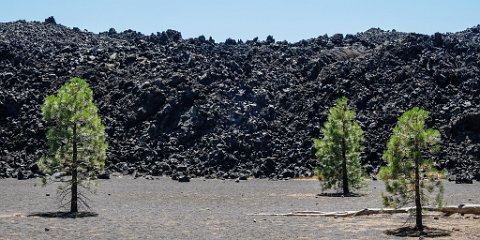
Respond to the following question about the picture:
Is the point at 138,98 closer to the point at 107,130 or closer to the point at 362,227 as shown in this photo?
the point at 107,130

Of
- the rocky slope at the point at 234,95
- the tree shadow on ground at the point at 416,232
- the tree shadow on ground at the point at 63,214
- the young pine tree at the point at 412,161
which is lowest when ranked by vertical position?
the tree shadow on ground at the point at 416,232

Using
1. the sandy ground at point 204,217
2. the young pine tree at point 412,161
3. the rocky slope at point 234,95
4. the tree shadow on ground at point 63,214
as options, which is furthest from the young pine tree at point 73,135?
the rocky slope at point 234,95

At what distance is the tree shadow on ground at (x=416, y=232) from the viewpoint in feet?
89.5

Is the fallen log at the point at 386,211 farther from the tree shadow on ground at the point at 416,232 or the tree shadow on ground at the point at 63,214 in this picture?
the tree shadow on ground at the point at 63,214

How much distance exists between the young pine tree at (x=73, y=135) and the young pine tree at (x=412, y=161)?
20.3 m

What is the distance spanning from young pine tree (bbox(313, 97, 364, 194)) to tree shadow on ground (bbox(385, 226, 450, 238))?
90.5 ft

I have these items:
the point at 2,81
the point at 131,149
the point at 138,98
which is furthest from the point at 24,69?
the point at 131,149

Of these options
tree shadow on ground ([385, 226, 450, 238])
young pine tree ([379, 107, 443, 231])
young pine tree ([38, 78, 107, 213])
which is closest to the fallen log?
tree shadow on ground ([385, 226, 450, 238])

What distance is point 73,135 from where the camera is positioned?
38.4 m

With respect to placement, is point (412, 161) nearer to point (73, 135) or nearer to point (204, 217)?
point (204, 217)

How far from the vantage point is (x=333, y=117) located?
187ft

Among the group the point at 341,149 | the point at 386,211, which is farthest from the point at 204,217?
the point at 341,149

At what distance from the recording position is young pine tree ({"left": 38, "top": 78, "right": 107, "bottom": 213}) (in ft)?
125

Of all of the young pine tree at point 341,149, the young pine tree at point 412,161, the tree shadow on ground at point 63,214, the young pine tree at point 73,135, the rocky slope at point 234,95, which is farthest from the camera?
the rocky slope at point 234,95
